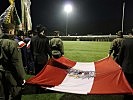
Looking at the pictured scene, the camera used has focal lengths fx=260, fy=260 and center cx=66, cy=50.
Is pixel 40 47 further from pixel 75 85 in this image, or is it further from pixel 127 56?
pixel 127 56

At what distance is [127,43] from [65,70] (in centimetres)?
214

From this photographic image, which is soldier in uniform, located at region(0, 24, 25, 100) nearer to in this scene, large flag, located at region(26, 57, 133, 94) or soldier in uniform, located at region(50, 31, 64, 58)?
large flag, located at region(26, 57, 133, 94)

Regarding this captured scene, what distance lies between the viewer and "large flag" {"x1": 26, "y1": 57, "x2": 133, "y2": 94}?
5.65m

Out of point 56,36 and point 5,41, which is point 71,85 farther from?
point 56,36

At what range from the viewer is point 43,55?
7965 millimetres

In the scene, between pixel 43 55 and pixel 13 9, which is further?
pixel 13 9

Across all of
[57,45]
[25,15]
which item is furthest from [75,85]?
→ [25,15]

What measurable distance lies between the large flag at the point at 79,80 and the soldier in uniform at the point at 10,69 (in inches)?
44.5

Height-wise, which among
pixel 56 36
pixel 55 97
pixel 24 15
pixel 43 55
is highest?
pixel 24 15

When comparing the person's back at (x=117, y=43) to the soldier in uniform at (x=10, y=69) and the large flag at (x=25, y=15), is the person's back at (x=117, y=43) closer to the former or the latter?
the soldier in uniform at (x=10, y=69)

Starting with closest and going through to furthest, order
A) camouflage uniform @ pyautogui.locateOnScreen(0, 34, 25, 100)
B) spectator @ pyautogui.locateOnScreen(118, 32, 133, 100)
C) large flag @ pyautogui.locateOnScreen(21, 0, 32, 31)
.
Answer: camouflage uniform @ pyautogui.locateOnScreen(0, 34, 25, 100) < spectator @ pyautogui.locateOnScreen(118, 32, 133, 100) < large flag @ pyautogui.locateOnScreen(21, 0, 32, 31)

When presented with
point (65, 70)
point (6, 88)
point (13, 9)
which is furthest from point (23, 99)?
point (13, 9)

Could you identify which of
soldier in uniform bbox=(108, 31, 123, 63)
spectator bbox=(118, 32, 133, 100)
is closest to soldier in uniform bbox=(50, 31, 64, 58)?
soldier in uniform bbox=(108, 31, 123, 63)

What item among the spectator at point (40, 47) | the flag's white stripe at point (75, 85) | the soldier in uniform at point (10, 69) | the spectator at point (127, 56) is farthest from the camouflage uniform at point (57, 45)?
the soldier in uniform at point (10, 69)
